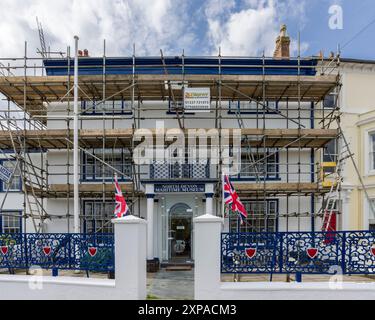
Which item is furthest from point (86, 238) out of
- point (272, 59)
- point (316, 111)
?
point (316, 111)

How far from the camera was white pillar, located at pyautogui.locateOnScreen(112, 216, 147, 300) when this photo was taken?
667 cm

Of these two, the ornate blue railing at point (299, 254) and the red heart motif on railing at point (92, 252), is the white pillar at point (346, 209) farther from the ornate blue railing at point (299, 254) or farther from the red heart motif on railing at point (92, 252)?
the red heart motif on railing at point (92, 252)

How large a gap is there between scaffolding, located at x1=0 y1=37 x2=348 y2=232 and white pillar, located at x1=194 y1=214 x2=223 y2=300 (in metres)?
6.73

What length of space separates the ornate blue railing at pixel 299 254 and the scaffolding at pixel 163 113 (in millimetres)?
6199

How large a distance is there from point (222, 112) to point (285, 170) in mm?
4044

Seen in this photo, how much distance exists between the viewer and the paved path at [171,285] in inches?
318

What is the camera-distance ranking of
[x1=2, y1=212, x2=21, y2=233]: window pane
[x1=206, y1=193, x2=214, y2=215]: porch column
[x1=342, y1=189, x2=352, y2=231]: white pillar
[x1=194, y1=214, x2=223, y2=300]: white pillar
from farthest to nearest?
[x1=342, y1=189, x2=352, y2=231]: white pillar → [x1=2, y1=212, x2=21, y2=233]: window pane → [x1=206, y1=193, x2=214, y2=215]: porch column → [x1=194, y1=214, x2=223, y2=300]: white pillar

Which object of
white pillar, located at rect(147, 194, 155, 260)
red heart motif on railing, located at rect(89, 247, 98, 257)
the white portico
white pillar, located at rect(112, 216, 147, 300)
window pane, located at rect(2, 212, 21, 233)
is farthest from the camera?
window pane, located at rect(2, 212, 21, 233)

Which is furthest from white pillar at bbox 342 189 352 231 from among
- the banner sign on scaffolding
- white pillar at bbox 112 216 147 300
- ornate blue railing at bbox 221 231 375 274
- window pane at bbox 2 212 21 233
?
window pane at bbox 2 212 21 233

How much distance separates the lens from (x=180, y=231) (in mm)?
14266

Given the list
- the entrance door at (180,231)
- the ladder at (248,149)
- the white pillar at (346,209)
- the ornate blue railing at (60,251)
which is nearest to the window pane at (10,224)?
the entrance door at (180,231)

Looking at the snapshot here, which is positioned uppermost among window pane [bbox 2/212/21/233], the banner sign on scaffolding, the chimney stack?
the chimney stack

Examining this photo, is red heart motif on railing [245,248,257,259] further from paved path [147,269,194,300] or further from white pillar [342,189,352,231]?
white pillar [342,189,352,231]

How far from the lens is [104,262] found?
7605 mm
